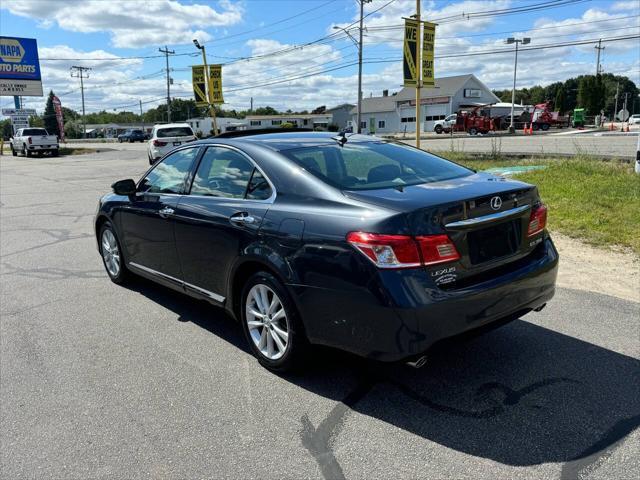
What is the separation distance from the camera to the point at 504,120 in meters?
54.2

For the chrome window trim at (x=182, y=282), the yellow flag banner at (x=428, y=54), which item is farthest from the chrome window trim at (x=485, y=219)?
the yellow flag banner at (x=428, y=54)

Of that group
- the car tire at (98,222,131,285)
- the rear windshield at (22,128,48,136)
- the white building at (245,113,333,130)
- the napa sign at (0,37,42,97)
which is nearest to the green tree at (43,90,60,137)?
the white building at (245,113,333,130)

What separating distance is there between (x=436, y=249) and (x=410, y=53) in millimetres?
12935

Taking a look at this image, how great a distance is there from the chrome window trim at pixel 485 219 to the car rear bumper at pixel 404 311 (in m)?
0.36

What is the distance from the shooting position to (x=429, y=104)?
7188 cm

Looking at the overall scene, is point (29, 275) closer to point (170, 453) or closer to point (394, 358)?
point (170, 453)

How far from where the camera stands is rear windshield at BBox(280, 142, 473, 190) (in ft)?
12.2

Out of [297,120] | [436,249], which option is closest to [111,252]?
[436,249]

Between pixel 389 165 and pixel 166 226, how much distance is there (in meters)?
2.04

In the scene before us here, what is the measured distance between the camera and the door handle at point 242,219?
380 centimetres

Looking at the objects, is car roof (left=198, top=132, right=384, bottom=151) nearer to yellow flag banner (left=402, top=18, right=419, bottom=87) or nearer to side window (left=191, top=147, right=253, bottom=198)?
side window (left=191, top=147, right=253, bottom=198)

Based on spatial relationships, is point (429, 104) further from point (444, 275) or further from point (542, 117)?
point (444, 275)

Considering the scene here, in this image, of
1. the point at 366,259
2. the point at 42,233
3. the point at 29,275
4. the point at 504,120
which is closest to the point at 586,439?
the point at 366,259

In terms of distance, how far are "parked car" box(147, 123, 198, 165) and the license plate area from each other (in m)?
21.2
